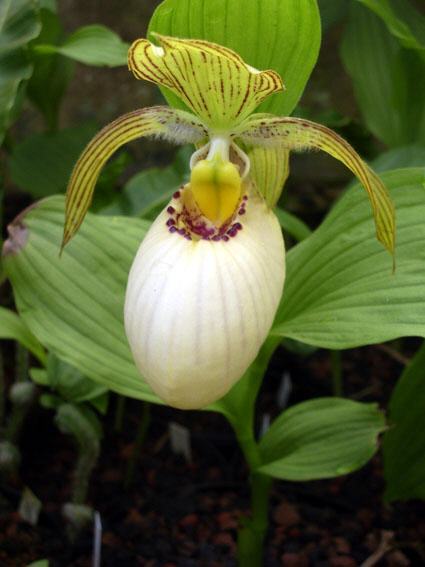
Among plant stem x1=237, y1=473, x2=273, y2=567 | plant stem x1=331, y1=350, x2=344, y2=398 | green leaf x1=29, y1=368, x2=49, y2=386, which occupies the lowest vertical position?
plant stem x1=237, y1=473, x2=273, y2=567

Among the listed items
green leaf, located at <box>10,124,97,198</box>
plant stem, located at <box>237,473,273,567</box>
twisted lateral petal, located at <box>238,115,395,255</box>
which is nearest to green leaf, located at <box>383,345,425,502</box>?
plant stem, located at <box>237,473,273,567</box>

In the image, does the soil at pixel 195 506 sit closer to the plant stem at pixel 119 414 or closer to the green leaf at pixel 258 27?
the plant stem at pixel 119 414

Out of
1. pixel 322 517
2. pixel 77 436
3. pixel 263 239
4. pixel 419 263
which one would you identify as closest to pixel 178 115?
pixel 263 239

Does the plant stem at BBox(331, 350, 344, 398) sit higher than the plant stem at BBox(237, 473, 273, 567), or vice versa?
the plant stem at BBox(331, 350, 344, 398)

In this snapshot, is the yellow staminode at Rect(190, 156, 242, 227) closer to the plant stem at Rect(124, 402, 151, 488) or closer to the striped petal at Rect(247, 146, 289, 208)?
the striped petal at Rect(247, 146, 289, 208)

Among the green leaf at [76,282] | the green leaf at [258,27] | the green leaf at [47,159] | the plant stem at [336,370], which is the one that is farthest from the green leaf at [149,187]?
the green leaf at [258,27]

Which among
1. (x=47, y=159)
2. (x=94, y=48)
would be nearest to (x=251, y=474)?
(x=94, y=48)

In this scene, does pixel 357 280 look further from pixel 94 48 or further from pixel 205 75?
pixel 94 48
